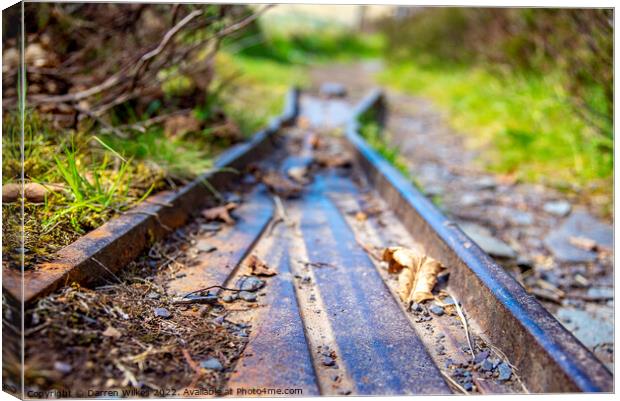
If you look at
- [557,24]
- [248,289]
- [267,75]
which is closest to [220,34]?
[248,289]

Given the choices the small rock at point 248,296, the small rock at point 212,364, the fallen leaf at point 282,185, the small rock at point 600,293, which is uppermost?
the small rock at point 212,364

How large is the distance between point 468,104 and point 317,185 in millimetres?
4647

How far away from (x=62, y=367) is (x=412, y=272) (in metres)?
1.32

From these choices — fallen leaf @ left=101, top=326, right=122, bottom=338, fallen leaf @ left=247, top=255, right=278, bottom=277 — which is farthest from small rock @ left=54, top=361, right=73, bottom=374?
fallen leaf @ left=247, top=255, right=278, bottom=277

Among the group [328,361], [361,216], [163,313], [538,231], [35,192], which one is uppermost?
[35,192]

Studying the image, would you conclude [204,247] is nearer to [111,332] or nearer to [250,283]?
[250,283]

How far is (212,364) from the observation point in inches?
55.8

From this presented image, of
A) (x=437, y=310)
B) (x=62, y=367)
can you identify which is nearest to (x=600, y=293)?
(x=437, y=310)

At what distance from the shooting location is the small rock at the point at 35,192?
1.92 m

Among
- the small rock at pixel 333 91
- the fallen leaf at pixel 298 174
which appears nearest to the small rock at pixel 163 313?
the fallen leaf at pixel 298 174

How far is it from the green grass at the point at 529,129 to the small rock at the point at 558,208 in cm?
39

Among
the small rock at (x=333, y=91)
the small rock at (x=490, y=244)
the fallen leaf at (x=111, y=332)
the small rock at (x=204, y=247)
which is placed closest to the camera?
the fallen leaf at (x=111, y=332)

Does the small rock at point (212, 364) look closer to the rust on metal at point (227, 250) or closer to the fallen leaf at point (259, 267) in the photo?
the rust on metal at point (227, 250)

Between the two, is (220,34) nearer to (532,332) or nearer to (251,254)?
(251,254)
